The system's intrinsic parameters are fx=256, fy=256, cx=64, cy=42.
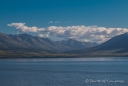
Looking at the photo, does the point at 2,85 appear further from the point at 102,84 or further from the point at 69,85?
the point at 102,84

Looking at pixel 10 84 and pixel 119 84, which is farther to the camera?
pixel 10 84

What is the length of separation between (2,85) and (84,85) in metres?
23.6

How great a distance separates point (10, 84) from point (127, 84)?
33.7 metres

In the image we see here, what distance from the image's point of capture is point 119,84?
70.5 metres

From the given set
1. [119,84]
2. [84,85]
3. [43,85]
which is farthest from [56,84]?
[119,84]

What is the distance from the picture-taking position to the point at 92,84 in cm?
7188

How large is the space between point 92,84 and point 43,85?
1384cm

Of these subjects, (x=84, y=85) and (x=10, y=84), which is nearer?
(x=84, y=85)

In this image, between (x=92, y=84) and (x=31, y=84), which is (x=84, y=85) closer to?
(x=92, y=84)

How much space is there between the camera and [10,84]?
75375 mm

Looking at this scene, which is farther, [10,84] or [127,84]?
[10,84]

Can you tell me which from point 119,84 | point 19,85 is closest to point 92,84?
point 119,84

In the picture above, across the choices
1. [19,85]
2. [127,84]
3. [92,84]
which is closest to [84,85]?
[92,84]

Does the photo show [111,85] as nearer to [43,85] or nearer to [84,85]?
[84,85]
